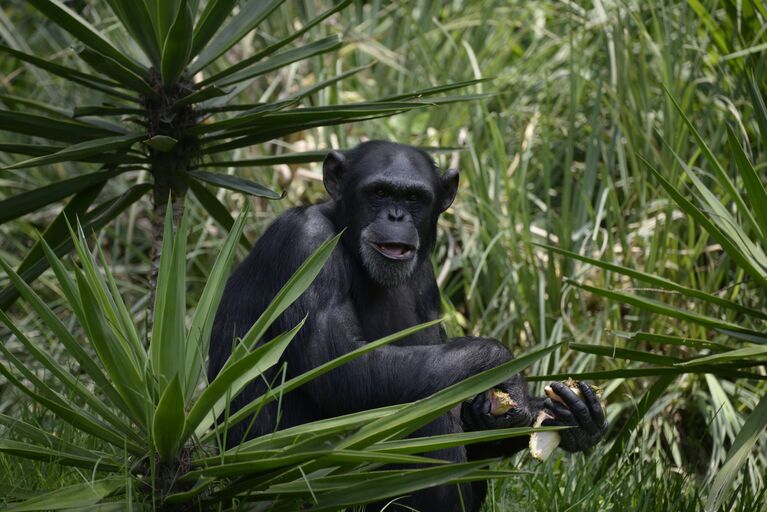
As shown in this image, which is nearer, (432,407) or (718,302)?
(432,407)

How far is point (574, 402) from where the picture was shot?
14.1 ft

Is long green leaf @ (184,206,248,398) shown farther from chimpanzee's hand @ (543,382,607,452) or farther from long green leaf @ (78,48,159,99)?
chimpanzee's hand @ (543,382,607,452)

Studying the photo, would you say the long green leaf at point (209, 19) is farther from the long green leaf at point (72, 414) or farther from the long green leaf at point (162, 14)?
the long green leaf at point (72, 414)

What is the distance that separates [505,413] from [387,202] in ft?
3.54

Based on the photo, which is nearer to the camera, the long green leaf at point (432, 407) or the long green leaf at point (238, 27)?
the long green leaf at point (432, 407)

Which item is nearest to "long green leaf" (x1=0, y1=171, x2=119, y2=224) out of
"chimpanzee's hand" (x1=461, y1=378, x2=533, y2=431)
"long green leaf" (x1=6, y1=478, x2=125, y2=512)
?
"long green leaf" (x1=6, y1=478, x2=125, y2=512)

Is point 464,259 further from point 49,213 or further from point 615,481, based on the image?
point 49,213

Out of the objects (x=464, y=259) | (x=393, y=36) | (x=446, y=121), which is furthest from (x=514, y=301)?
(x=393, y=36)

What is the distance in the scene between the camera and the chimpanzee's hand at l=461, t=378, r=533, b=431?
4.29m

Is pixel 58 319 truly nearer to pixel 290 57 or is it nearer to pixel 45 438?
pixel 45 438

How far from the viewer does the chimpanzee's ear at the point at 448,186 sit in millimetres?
5125

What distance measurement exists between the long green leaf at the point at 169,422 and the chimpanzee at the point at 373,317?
3.00 ft

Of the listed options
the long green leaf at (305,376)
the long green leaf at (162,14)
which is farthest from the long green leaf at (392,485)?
the long green leaf at (162,14)

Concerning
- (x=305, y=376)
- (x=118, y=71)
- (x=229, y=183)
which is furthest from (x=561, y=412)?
(x=118, y=71)
